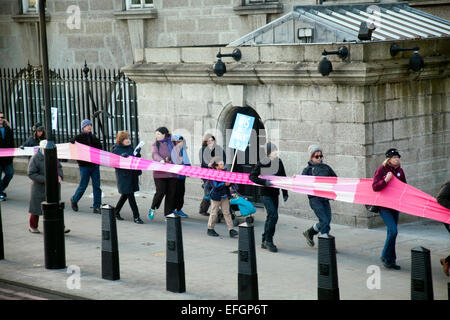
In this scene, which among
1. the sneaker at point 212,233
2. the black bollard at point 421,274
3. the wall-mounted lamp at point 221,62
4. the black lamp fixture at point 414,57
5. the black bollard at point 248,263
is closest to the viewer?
the black bollard at point 421,274

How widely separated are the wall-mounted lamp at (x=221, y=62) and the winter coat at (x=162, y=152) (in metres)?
1.45

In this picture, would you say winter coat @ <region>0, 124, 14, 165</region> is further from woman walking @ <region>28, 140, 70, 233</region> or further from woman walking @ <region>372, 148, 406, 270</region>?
woman walking @ <region>372, 148, 406, 270</region>

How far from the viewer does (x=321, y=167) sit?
37.3 ft

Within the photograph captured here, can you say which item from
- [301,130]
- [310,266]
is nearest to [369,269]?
[310,266]

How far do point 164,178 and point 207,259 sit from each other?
9.26 ft

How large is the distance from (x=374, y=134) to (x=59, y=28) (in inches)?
506

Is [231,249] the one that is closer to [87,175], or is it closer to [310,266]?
[310,266]

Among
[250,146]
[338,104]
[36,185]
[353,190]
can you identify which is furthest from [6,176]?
[353,190]

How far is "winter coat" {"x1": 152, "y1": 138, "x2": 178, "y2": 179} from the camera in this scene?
13758mm

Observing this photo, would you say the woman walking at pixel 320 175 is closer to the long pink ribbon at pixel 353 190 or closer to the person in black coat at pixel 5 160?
the long pink ribbon at pixel 353 190

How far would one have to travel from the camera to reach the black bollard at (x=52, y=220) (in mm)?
10711

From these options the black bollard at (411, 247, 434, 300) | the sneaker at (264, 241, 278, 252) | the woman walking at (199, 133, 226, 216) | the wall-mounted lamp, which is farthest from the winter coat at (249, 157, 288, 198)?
the black bollard at (411, 247, 434, 300)

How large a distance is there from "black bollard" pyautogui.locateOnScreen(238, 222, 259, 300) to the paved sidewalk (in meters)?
0.32

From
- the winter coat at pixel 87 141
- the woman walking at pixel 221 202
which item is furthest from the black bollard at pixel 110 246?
the winter coat at pixel 87 141
